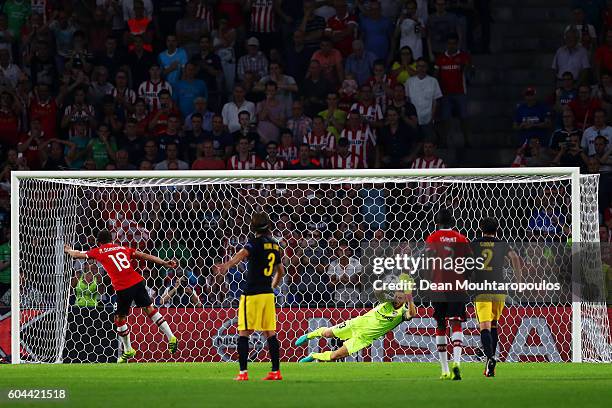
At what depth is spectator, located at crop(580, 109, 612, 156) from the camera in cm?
2207

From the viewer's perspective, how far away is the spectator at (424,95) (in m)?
22.9

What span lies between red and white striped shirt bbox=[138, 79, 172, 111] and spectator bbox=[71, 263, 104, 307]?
485 cm

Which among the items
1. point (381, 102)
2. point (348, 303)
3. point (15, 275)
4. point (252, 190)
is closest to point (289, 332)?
point (348, 303)

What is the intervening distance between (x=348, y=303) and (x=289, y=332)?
95cm

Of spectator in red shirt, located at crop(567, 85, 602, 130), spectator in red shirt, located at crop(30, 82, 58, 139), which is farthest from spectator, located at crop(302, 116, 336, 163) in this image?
spectator in red shirt, located at crop(30, 82, 58, 139)

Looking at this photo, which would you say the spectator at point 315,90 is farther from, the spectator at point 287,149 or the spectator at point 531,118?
the spectator at point 531,118

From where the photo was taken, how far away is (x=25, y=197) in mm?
19016

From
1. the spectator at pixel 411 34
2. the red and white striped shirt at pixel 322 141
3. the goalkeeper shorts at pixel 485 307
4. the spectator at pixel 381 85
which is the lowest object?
the goalkeeper shorts at pixel 485 307

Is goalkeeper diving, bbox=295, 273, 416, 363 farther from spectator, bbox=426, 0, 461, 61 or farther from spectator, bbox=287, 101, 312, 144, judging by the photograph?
spectator, bbox=426, 0, 461, 61

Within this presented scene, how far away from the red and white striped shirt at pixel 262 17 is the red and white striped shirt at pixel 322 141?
277 centimetres

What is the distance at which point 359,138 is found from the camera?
22531 millimetres

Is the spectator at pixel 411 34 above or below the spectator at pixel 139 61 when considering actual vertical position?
above

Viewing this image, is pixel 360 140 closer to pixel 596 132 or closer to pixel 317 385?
pixel 596 132

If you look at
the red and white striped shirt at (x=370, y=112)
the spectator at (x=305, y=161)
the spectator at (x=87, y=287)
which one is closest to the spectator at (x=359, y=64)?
the red and white striped shirt at (x=370, y=112)
